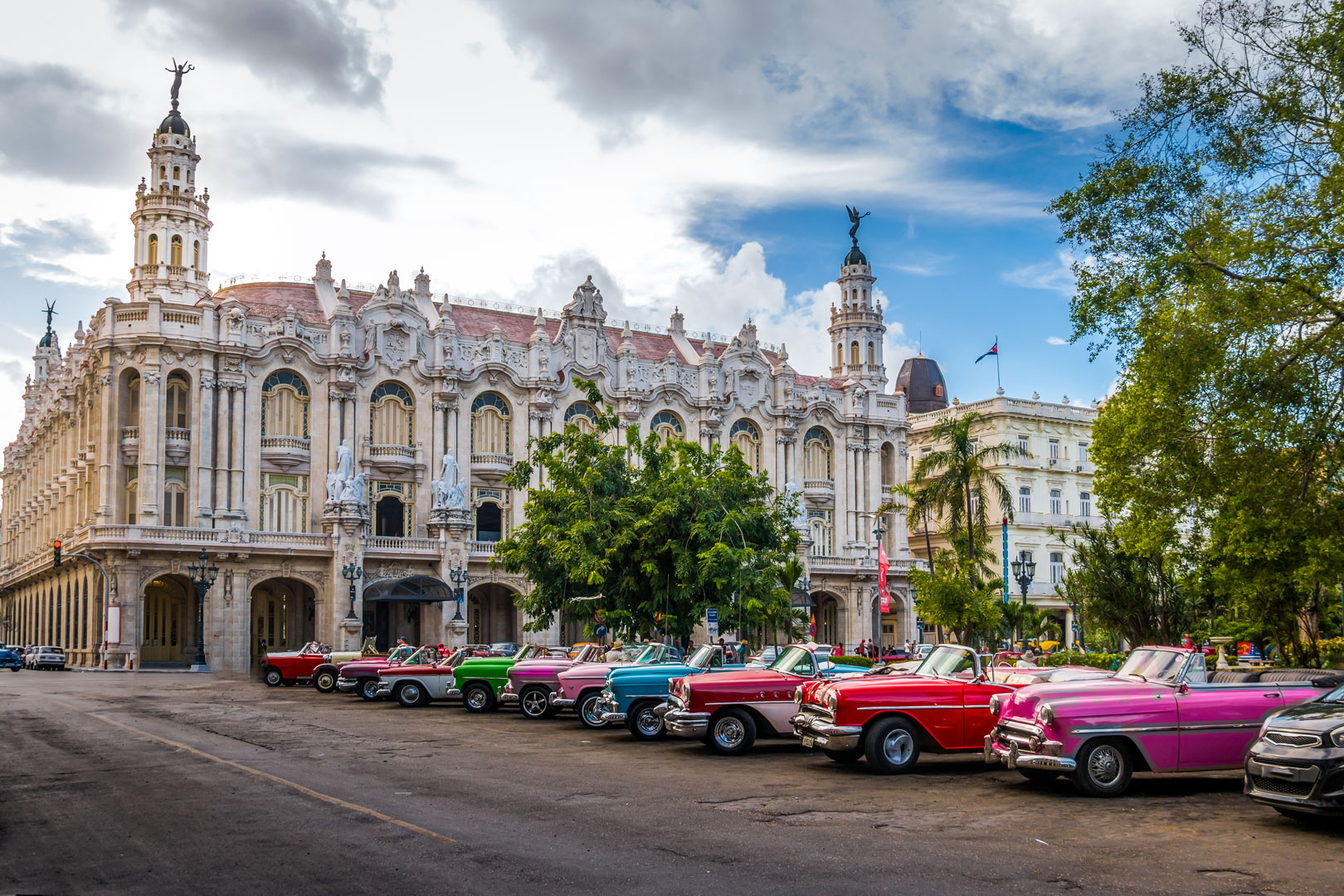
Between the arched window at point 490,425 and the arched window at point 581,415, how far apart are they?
3.36 metres

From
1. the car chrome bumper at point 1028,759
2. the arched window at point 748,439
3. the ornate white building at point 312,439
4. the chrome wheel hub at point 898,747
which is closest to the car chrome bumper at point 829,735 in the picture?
the chrome wheel hub at point 898,747

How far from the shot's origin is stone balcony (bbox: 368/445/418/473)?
194 ft

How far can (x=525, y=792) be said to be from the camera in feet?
47.1

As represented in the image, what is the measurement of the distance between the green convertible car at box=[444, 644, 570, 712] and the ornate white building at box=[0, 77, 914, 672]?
1029 inches

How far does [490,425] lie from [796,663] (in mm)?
44819

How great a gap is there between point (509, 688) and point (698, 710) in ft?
27.3

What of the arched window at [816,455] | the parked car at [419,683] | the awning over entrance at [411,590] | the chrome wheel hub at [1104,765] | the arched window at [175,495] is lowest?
the parked car at [419,683]

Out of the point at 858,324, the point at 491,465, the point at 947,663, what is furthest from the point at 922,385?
the point at 947,663

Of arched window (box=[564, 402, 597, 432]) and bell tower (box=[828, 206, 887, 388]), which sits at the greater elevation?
bell tower (box=[828, 206, 887, 388])

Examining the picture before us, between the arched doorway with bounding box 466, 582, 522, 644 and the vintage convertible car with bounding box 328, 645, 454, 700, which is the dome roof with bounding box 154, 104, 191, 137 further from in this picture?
the vintage convertible car with bounding box 328, 645, 454, 700

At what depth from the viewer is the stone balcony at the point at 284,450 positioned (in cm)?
5703

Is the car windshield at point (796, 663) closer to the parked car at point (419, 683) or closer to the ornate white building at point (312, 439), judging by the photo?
the parked car at point (419, 683)

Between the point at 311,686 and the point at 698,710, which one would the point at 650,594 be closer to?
the point at 311,686

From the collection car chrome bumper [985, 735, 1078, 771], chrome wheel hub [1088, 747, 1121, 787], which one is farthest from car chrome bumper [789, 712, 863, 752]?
chrome wheel hub [1088, 747, 1121, 787]
